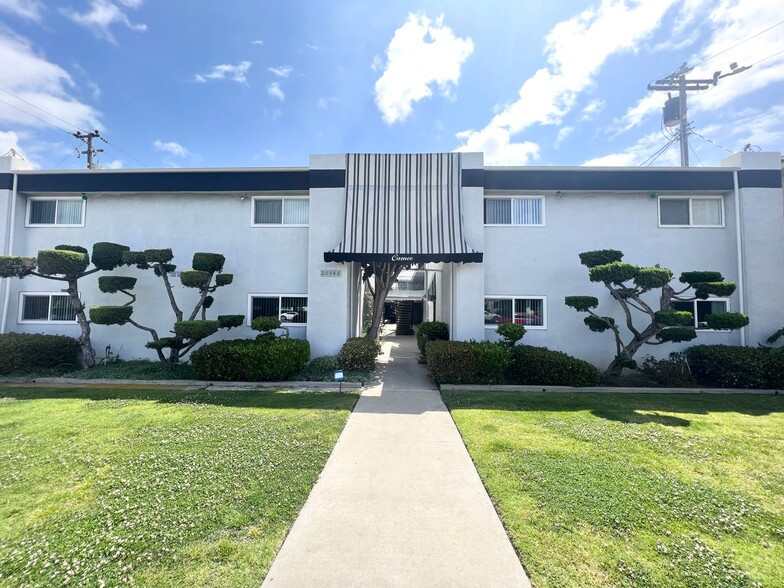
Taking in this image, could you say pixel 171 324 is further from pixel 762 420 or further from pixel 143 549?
pixel 762 420

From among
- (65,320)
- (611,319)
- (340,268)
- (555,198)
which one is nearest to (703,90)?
(555,198)

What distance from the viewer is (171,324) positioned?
1095cm

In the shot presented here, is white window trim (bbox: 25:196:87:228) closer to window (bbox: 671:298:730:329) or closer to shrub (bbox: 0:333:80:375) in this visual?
shrub (bbox: 0:333:80:375)

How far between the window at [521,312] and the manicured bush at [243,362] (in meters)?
6.32

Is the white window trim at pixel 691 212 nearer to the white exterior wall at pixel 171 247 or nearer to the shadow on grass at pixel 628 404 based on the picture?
the shadow on grass at pixel 628 404

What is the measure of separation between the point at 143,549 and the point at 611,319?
11.0 metres

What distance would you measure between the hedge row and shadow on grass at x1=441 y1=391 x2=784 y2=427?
596 millimetres

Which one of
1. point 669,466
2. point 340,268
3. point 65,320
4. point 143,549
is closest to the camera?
point 143,549

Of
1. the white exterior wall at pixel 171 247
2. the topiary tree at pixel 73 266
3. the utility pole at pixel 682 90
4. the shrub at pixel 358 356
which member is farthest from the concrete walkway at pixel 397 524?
the utility pole at pixel 682 90

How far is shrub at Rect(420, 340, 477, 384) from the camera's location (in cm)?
857

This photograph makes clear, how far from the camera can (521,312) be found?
35.4 ft

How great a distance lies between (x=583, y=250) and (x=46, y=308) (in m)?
17.7

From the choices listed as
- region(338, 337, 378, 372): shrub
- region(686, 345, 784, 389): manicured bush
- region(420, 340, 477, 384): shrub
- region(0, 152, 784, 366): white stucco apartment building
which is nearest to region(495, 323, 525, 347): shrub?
region(0, 152, 784, 366): white stucco apartment building

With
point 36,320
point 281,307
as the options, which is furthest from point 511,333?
point 36,320
